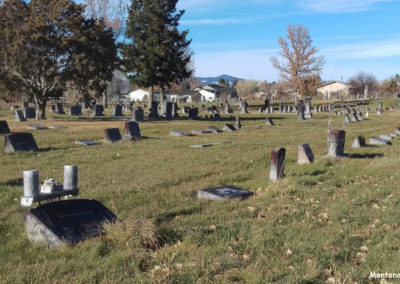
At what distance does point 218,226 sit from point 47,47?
24.4 meters

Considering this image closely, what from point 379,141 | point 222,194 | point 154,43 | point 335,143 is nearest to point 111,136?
point 335,143

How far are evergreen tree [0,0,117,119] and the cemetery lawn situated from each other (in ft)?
51.5

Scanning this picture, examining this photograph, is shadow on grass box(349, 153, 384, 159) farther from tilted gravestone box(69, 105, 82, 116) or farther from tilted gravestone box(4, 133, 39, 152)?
tilted gravestone box(69, 105, 82, 116)

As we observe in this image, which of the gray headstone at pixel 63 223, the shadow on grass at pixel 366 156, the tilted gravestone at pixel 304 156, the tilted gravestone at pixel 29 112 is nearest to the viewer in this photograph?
the gray headstone at pixel 63 223

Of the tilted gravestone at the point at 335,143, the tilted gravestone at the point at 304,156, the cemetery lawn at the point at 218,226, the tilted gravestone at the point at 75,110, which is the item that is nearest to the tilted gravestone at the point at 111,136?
the cemetery lawn at the point at 218,226

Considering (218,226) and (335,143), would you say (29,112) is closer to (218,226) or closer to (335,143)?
(335,143)

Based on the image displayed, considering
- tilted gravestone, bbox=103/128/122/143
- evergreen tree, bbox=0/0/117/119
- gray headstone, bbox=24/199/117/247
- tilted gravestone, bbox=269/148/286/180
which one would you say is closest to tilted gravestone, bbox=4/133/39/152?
tilted gravestone, bbox=103/128/122/143

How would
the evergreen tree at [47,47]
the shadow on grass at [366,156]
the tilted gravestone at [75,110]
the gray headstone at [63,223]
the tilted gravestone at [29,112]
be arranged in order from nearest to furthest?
1. the gray headstone at [63,223]
2. the shadow on grass at [366,156]
3. the evergreen tree at [47,47]
4. the tilted gravestone at [29,112]
5. the tilted gravestone at [75,110]

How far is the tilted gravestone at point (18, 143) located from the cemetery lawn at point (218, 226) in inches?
57.1

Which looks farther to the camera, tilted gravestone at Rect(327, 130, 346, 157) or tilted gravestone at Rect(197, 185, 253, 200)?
→ tilted gravestone at Rect(327, 130, 346, 157)

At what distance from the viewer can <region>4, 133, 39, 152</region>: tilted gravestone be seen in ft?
44.4

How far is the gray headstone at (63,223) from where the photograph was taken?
4.93 meters

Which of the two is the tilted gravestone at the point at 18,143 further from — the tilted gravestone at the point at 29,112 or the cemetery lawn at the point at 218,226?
the tilted gravestone at the point at 29,112

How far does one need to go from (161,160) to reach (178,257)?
803 cm
